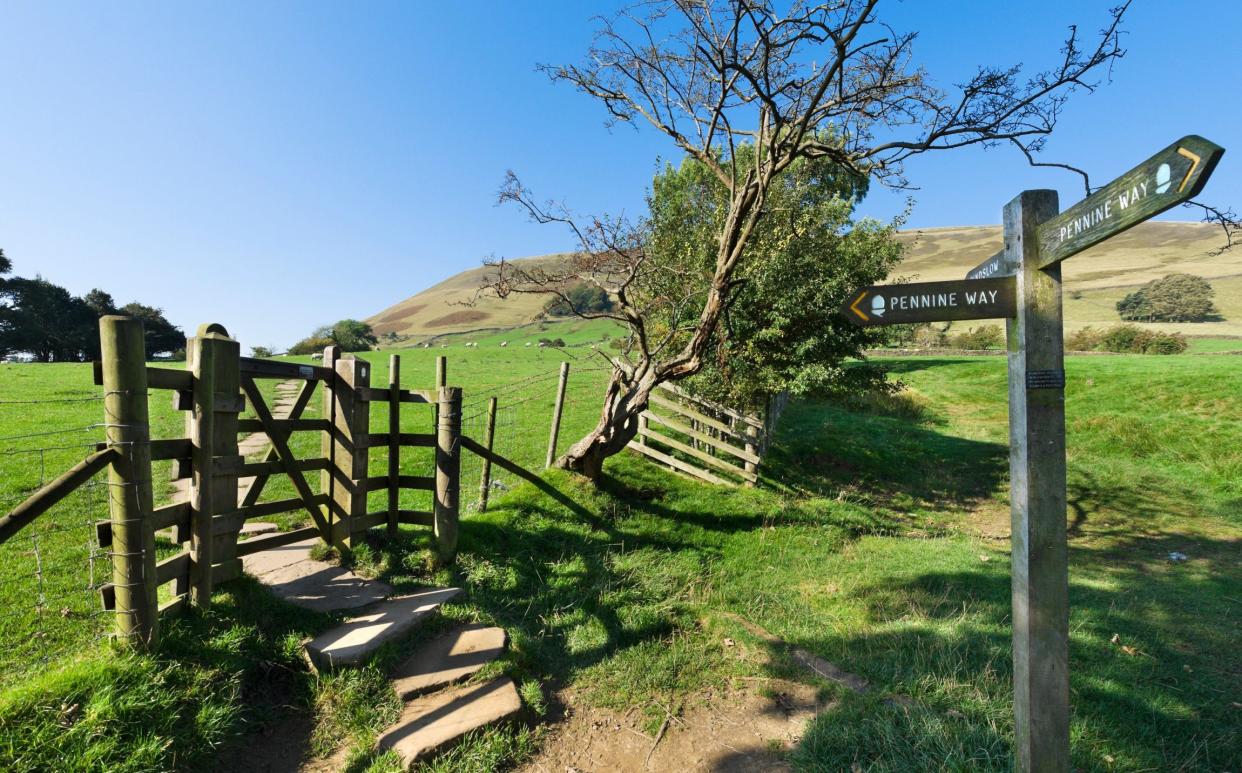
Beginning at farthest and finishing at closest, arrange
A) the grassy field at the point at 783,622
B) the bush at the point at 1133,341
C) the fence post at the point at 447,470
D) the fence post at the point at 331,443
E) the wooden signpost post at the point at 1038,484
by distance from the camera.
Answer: the bush at the point at 1133,341, the fence post at the point at 447,470, the fence post at the point at 331,443, the grassy field at the point at 783,622, the wooden signpost post at the point at 1038,484

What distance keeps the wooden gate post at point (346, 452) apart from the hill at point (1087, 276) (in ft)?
114

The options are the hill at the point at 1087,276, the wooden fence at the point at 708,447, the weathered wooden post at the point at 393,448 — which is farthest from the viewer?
the hill at the point at 1087,276

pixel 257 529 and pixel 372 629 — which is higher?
pixel 257 529

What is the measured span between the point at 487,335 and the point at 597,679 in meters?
60.8

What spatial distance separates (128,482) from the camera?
3.84 m

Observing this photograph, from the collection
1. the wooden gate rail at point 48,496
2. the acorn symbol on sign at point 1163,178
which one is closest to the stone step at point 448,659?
the wooden gate rail at point 48,496

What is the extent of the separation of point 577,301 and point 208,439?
6.24m

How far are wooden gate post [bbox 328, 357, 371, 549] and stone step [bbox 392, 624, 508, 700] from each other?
75.4 inches

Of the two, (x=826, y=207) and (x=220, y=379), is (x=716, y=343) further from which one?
(x=220, y=379)

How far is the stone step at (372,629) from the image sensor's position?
172 inches

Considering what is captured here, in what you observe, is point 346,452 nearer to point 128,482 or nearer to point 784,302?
point 128,482

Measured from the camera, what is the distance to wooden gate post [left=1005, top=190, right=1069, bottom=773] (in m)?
2.98

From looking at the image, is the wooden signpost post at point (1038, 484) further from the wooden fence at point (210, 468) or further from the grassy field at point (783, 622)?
the wooden fence at point (210, 468)

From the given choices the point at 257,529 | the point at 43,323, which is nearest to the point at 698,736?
the point at 257,529
